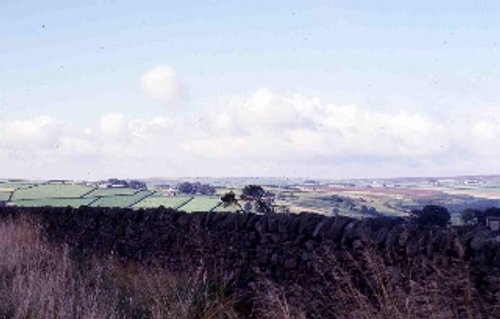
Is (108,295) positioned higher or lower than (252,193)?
lower

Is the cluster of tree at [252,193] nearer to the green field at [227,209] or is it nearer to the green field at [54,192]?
the green field at [227,209]

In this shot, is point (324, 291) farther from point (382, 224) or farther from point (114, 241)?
point (114, 241)

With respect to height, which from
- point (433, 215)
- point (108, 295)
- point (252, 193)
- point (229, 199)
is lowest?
point (108, 295)

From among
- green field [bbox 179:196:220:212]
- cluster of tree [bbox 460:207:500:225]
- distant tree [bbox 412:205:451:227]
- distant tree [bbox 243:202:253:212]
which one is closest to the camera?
cluster of tree [bbox 460:207:500:225]

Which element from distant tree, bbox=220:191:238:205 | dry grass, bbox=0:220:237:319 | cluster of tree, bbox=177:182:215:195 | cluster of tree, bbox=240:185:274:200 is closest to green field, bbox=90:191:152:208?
cluster of tree, bbox=240:185:274:200

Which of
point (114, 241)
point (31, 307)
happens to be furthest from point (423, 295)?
point (114, 241)

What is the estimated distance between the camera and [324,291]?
9.57 meters

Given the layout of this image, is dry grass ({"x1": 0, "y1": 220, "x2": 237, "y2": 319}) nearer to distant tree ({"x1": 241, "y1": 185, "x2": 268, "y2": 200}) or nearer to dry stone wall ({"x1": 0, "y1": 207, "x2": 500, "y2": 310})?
dry stone wall ({"x1": 0, "y1": 207, "x2": 500, "y2": 310})

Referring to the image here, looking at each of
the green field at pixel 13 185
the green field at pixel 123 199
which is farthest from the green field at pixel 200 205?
the green field at pixel 13 185

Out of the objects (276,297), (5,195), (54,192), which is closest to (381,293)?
(276,297)

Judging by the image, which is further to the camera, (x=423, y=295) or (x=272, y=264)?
(x=272, y=264)

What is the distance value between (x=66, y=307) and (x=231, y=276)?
2797mm

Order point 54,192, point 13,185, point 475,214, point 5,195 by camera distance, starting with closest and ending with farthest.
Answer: point 475,214 < point 54,192 < point 5,195 < point 13,185

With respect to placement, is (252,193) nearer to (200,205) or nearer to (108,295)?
(200,205)
